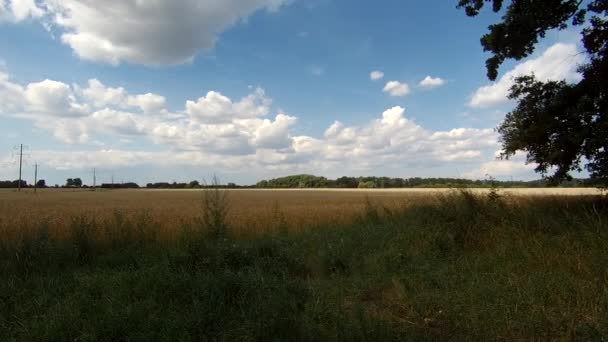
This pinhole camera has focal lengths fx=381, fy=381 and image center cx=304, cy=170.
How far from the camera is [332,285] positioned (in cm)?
657

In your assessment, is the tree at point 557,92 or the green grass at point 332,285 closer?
the green grass at point 332,285

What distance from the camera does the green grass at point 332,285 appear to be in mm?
4418

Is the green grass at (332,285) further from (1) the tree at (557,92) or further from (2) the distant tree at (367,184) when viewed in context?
(2) the distant tree at (367,184)

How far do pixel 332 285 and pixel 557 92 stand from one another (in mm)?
9192

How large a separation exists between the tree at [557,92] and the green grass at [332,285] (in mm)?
2343

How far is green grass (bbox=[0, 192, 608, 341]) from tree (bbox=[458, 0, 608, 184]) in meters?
2.34

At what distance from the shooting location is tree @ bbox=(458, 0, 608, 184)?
981 centimetres

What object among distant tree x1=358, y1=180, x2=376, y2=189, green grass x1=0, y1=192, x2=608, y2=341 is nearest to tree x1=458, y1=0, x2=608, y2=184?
green grass x1=0, y1=192, x2=608, y2=341

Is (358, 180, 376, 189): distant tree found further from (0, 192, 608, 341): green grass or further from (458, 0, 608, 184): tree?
(0, 192, 608, 341): green grass

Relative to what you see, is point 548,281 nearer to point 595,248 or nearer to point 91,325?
point 595,248

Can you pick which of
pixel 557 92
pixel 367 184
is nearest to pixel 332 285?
pixel 557 92

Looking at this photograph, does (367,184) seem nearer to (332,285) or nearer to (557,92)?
(557,92)

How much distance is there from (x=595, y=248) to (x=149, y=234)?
1009cm

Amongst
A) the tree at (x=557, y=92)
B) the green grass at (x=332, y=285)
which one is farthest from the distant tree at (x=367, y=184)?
the green grass at (x=332, y=285)
